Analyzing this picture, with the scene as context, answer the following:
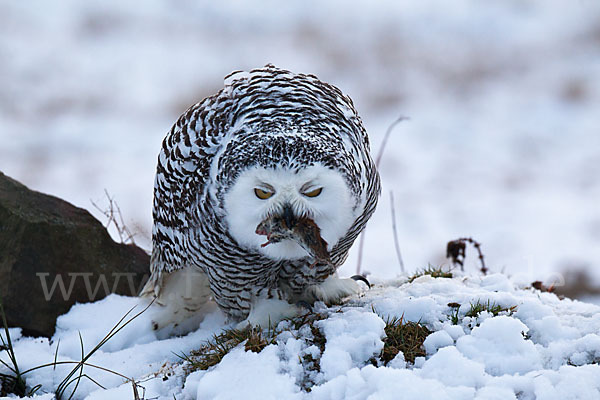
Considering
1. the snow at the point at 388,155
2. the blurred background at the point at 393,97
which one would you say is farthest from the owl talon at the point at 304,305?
the blurred background at the point at 393,97

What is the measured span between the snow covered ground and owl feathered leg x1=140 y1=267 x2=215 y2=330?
326 mm

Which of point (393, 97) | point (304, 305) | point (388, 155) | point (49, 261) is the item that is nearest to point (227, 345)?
point (304, 305)

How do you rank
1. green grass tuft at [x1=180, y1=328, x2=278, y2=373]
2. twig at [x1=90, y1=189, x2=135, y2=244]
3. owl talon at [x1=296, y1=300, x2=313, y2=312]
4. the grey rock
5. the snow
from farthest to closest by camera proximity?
1. twig at [x1=90, y1=189, x2=135, y2=244]
2. the grey rock
3. owl talon at [x1=296, y1=300, x2=313, y2=312]
4. green grass tuft at [x1=180, y1=328, x2=278, y2=373]
5. the snow

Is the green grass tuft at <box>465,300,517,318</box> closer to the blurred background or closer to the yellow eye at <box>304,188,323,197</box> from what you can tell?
the yellow eye at <box>304,188,323,197</box>

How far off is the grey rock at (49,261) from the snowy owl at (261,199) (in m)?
0.42

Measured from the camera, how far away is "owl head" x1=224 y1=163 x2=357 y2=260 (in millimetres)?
2758

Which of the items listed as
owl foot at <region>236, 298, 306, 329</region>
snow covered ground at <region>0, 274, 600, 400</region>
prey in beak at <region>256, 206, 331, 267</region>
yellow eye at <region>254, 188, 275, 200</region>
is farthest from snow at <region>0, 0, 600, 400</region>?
yellow eye at <region>254, 188, 275, 200</region>

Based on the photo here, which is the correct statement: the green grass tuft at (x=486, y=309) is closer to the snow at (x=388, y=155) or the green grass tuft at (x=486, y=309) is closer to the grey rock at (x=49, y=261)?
the snow at (x=388, y=155)

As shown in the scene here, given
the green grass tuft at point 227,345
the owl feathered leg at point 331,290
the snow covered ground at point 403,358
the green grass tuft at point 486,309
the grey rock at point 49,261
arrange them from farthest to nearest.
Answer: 1. the grey rock at point 49,261
2. the owl feathered leg at point 331,290
3. the green grass tuft at point 486,309
4. the green grass tuft at point 227,345
5. the snow covered ground at point 403,358

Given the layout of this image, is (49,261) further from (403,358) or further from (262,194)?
(403,358)

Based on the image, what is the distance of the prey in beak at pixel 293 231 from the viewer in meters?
2.82

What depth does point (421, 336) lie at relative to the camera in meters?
3.14

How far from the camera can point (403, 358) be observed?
2.96m

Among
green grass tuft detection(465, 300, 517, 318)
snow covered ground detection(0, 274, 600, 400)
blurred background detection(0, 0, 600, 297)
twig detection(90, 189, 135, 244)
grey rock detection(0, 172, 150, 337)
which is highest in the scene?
blurred background detection(0, 0, 600, 297)
